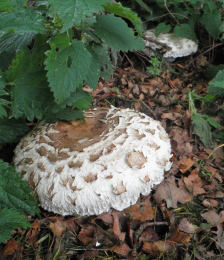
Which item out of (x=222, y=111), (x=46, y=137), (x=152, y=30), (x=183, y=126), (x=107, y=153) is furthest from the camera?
(x=152, y=30)

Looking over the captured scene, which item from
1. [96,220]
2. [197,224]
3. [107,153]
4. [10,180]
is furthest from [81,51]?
[197,224]

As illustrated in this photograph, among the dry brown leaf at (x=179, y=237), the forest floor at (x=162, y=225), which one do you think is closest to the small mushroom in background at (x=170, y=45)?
the forest floor at (x=162, y=225)

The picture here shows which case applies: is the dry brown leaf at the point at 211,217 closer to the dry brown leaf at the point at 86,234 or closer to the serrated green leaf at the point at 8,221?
the dry brown leaf at the point at 86,234

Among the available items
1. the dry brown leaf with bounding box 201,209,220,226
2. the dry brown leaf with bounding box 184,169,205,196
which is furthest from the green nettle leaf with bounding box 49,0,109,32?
the dry brown leaf with bounding box 201,209,220,226

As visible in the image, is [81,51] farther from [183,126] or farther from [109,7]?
[183,126]

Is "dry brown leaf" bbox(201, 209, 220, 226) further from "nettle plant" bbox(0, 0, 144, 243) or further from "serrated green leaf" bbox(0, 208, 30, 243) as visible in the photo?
"serrated green leaf" bbox(0, 208, 30, 243)
